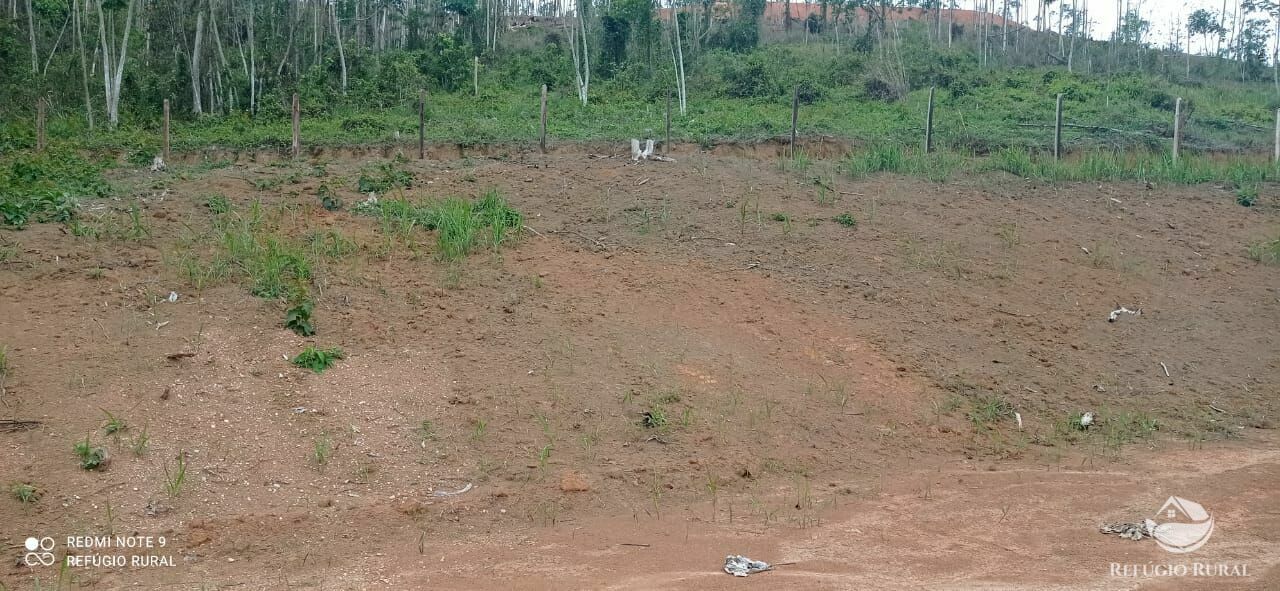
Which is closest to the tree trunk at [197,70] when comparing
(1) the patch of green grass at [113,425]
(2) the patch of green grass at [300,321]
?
(2) the patch of green grass at [300,321]

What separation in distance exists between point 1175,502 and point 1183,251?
19.7ft

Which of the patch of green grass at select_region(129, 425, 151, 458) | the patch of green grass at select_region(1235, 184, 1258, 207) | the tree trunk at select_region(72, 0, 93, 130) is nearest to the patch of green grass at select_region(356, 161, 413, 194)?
the patch of green grass at select_region(129, 425, 151, 458)

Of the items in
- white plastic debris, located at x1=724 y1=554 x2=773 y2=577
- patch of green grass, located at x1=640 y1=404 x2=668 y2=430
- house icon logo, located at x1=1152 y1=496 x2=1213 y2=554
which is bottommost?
house icon logo, located at x1=1152 y1=496 x2=1213 y2=554

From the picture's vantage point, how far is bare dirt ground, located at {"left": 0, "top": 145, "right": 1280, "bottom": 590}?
5.18 metres

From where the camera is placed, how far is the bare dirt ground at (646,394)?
5.18 meters

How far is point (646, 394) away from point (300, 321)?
2.69 metres

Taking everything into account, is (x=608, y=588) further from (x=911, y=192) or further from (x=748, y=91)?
(x=748, y=91)

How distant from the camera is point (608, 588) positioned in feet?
15.2

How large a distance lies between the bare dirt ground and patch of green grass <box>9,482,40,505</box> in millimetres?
33

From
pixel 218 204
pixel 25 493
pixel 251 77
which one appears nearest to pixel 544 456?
pixel 25 493

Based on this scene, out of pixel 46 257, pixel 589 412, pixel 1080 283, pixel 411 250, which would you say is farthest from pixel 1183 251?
pixel 46 257

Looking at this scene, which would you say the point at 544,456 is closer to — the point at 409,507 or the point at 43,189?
the point at 409,507

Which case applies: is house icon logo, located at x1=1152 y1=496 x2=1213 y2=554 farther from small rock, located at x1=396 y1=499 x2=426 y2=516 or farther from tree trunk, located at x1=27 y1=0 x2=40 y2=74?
tree trunk, located at x1=27 y1=0 x2=40 y2=74

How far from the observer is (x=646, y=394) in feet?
23.4
